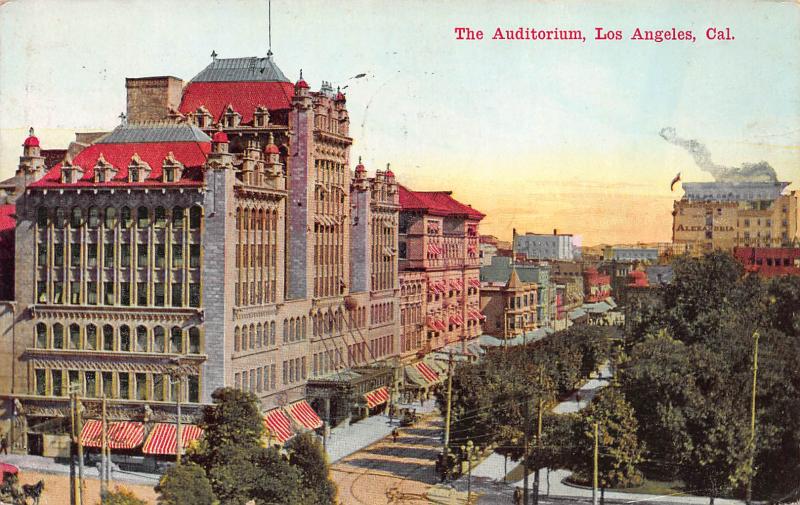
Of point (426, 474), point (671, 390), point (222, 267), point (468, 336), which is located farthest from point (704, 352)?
point (468, 336)

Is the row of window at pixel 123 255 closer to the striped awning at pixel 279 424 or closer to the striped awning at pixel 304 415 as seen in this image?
the striped awning at pixel 279 424

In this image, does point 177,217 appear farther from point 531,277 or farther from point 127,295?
point 531,277

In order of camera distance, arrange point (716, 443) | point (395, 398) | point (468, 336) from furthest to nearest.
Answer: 1. point (468, 336)
2. point (395, 398)
3. point (716, 443)

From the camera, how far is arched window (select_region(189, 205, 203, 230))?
5609cm

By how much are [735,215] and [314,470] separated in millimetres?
68634

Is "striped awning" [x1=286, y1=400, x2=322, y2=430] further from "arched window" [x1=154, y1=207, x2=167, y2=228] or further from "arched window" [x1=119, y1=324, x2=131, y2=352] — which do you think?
"arched window" [x1=154, y1=207, x2=167, y2=228]

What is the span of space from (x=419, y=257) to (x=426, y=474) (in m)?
37.4

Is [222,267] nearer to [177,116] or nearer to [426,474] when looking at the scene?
[177,116]

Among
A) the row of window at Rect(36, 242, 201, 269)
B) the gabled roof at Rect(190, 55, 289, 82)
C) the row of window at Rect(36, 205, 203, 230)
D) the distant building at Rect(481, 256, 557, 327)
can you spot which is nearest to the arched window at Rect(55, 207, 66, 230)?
the row of window at Rect(36, 205, 203, 230)

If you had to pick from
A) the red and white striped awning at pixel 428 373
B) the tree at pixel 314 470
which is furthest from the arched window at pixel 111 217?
the red and white striped awning at pixel 428 373

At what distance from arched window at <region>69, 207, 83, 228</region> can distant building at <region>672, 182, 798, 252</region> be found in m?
36.6

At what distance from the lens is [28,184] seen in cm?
5725

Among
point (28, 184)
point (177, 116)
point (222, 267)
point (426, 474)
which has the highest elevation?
point (177, 116)

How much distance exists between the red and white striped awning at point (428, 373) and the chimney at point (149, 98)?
3254cm
